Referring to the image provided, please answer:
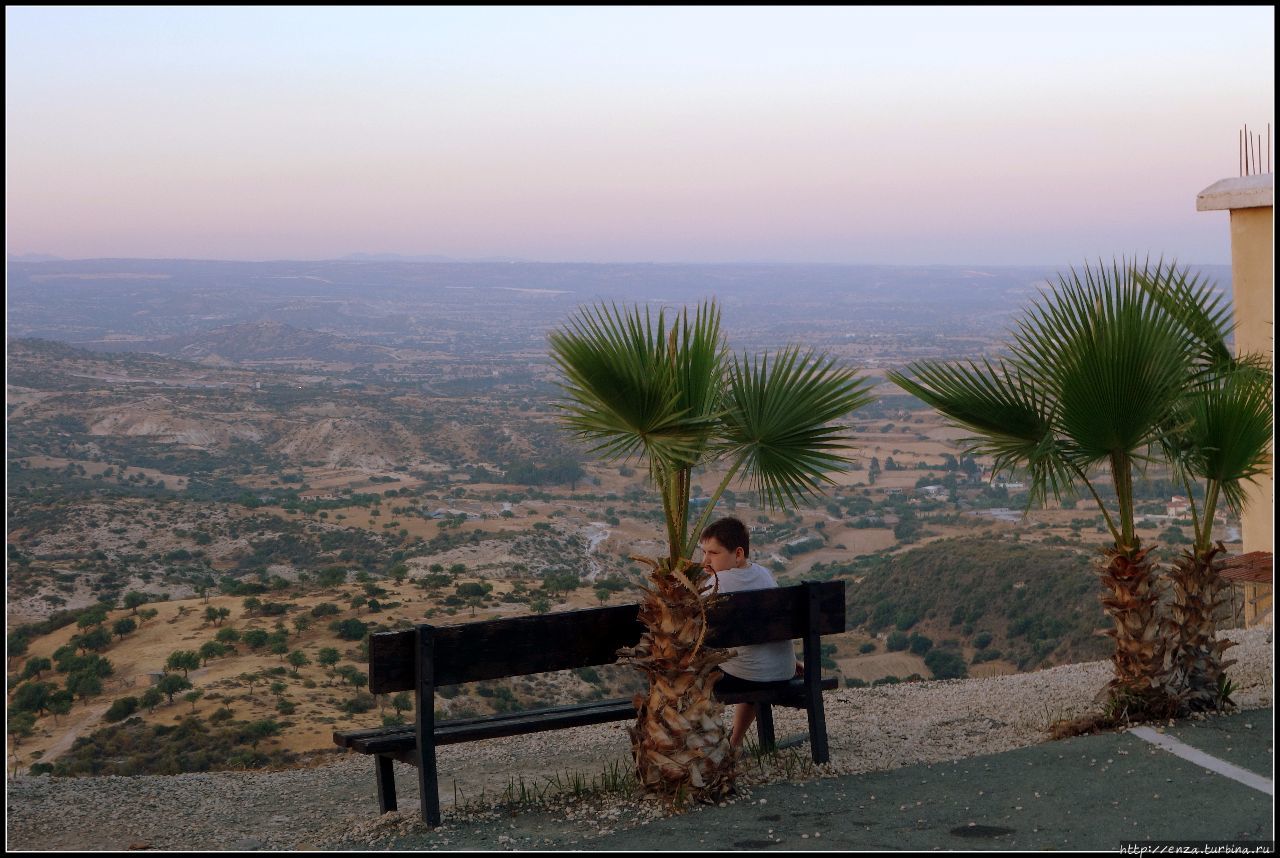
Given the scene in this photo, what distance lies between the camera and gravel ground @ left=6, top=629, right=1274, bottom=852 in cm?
511

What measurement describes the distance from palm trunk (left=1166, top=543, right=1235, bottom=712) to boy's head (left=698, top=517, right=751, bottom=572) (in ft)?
6.68

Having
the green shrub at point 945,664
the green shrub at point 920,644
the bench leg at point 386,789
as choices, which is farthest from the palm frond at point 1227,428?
the green shrub at point 920,644

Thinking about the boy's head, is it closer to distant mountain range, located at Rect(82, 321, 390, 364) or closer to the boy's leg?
the boy's leg

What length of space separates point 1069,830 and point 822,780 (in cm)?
134

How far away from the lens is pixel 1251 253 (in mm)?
10188

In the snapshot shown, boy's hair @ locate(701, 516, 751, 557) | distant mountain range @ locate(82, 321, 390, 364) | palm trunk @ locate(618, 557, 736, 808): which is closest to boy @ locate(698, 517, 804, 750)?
boy's hair @ locate(701, 516, 751, 557)

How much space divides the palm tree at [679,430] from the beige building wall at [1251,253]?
247 inches

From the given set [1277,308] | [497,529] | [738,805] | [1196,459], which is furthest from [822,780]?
[497,529]

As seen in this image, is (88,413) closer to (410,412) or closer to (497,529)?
(410,412)

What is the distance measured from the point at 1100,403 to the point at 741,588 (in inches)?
73.1

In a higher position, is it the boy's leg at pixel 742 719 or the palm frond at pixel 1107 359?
the palm frond at pixel 1107 359

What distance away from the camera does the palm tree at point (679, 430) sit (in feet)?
16.5

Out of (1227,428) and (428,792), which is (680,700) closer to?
(428,792)

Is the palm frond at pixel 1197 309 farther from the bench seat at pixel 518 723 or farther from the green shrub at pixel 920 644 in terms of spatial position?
the green shrub at pixel 920 644
